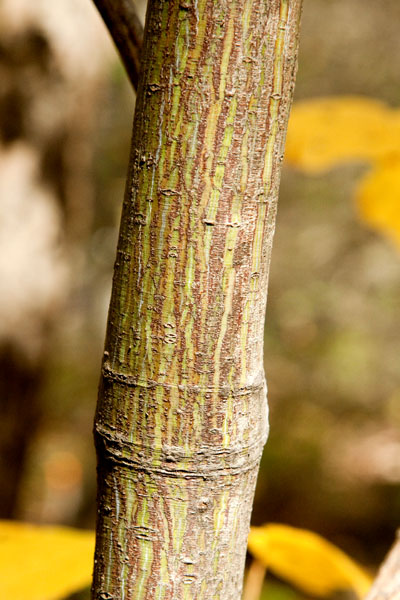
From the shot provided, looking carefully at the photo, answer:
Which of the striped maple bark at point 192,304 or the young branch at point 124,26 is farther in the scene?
the young branch at point 124,26

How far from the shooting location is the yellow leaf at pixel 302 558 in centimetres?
80

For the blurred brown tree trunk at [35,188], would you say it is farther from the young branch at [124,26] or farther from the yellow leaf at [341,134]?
the young branch at [124,26]

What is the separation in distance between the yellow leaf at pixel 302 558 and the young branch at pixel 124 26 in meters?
0.64

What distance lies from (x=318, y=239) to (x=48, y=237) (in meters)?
3.11

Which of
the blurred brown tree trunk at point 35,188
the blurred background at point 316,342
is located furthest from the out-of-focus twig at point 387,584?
the blurred background at point 316,342

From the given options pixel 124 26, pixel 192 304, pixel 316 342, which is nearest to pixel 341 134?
pixel 124 26

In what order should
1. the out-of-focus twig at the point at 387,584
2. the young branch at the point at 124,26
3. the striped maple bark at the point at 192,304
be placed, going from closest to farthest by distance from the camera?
the striped maple bark at the point at 192,304 < the young branch at the point at 124,26 < the out-of-focus twig at the point at 387,584

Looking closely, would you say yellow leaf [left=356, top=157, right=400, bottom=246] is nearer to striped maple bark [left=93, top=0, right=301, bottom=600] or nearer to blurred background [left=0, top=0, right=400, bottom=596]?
striped maple bark [left=93, top=0, right=301, bottom=600]

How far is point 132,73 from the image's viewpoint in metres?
0.60

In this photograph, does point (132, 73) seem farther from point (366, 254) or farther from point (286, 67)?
point (366, 254)

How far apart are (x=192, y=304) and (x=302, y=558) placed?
54cm

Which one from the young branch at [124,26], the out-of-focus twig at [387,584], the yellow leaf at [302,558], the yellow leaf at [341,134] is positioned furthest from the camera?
the yellow leaf at [341,134]

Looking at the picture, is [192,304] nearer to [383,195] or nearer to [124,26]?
[124,26]

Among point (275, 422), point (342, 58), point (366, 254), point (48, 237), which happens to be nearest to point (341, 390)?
point (275, 422)
